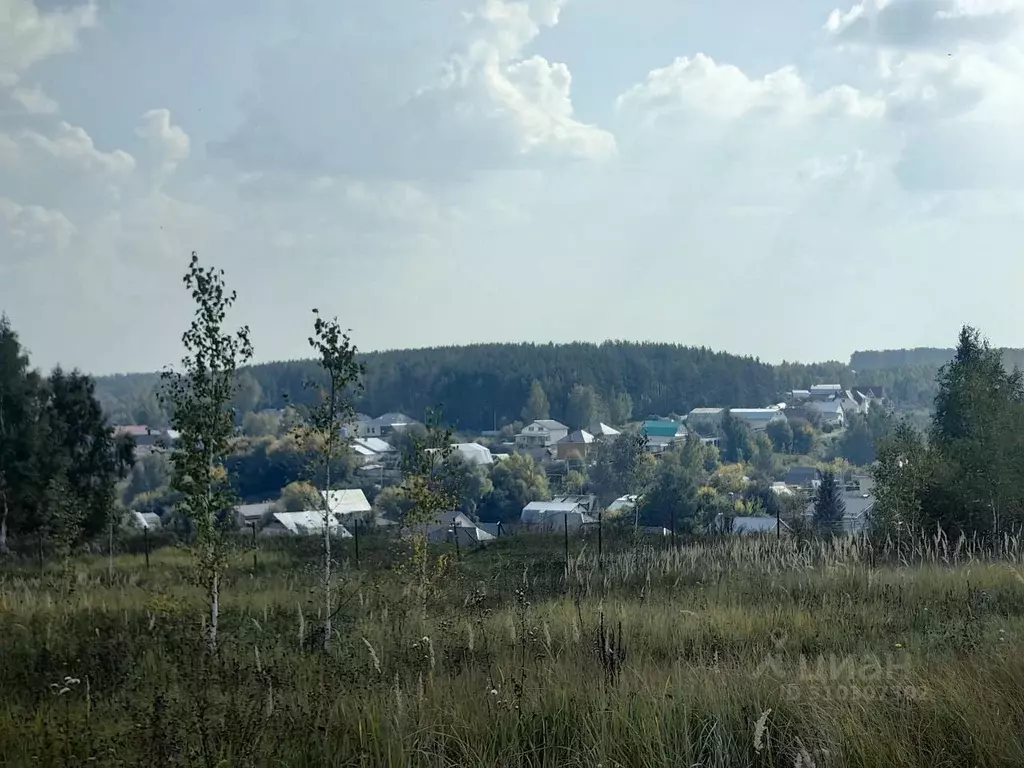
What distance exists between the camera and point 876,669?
16.5 feet

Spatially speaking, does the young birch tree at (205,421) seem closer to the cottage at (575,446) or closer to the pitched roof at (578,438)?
the cottage at (575,446)

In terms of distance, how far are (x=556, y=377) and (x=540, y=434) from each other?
15.6m

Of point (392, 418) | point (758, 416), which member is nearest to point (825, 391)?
point (758, 416)

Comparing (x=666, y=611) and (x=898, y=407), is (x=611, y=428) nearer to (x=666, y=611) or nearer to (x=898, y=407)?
(x=898, y=407)

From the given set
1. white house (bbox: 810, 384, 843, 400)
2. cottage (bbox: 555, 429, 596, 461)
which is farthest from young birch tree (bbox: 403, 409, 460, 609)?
white house (bbox: 810, 384, 843, 400)

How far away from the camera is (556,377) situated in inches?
4186

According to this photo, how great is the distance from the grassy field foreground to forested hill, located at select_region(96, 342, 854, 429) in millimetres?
79786

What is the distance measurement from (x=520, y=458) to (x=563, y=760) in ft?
210

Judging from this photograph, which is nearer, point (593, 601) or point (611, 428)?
point (593, 601)

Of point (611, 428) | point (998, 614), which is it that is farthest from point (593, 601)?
point (611, 428)

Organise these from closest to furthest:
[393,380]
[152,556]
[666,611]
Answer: [666,611]
[152,556]
[393,380]

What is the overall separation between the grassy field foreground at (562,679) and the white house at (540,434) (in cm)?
7628

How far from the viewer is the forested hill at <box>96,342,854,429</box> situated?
100750mm

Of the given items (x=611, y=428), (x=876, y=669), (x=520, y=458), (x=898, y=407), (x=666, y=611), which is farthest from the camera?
(x=898, y=407)
